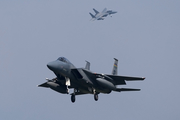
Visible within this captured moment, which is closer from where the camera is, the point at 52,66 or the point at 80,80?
the point at 52,66

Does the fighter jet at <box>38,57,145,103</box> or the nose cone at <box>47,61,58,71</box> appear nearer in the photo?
the nose cone at <box>47,61,58,71</box>

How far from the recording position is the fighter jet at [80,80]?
26.5m

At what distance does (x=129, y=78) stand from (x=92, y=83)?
342cm

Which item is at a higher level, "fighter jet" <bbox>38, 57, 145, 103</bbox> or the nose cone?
the nose cone

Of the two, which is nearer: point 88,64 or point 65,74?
point 65,74

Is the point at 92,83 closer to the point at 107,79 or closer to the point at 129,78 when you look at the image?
the point at 107,79

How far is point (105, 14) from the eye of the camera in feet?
328

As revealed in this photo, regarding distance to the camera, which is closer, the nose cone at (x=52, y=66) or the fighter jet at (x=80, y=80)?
the nose cone at (x=52, y=66)

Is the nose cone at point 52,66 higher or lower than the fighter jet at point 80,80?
higher

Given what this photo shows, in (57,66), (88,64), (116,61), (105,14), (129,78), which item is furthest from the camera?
(105,14)

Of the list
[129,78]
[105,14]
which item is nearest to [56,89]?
[129,78]

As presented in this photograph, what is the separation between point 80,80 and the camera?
27.2m

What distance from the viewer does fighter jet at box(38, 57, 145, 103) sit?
26.5 meters

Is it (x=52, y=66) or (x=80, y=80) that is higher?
(x=52, y=66)
